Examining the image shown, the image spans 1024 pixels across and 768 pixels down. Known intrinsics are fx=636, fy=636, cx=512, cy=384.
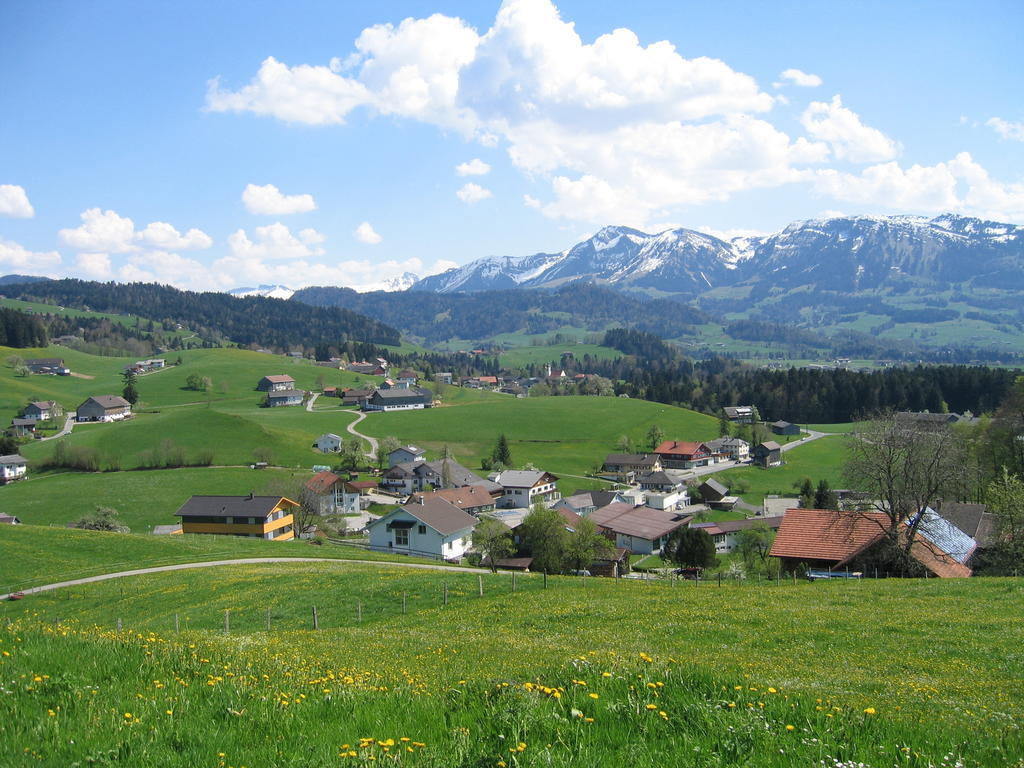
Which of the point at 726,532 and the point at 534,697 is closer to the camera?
the point at 534,697

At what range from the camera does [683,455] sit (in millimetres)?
143375

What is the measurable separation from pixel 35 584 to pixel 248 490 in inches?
2246

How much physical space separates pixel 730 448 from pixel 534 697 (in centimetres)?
15370

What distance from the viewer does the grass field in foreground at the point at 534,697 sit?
20.2ft

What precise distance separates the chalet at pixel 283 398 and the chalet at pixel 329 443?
5812cm

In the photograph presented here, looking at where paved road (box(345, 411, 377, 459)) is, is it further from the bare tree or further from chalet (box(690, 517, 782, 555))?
the bare tree

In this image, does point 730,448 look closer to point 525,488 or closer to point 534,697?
point 525,488

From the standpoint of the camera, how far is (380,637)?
1877cm

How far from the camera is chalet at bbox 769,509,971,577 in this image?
37.6m

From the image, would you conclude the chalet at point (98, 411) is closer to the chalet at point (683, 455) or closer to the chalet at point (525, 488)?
the chalet at point (525, 488)

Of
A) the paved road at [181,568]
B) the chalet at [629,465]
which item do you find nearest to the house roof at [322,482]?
the paved road at [181,568]

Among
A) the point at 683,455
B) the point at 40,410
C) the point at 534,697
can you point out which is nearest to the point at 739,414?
the point at 683,455

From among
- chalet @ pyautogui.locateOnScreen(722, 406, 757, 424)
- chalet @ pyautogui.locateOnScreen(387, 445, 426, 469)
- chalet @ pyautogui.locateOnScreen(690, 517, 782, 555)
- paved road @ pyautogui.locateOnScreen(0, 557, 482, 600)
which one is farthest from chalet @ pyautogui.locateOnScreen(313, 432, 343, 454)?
chalet @ pyautogui.locateOnScreen(722, 406, 757, 424)

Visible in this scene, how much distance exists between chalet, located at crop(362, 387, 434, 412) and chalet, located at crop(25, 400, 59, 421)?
74748mm
